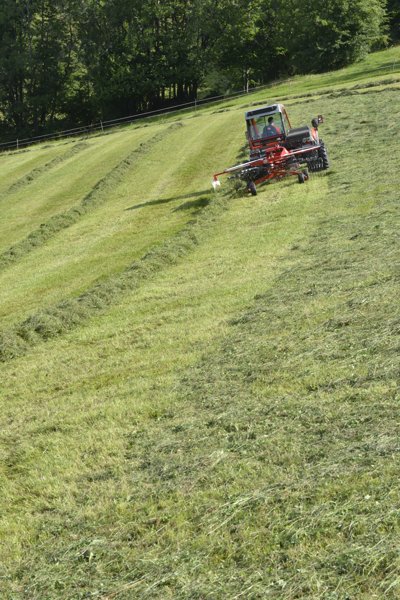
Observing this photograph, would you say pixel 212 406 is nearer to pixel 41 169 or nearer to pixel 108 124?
pixel 41 169

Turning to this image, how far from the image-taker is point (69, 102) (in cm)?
6875

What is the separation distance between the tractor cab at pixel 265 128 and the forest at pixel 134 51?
1619 inches

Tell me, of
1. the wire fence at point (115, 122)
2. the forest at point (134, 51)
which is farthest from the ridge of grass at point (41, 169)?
the forest at point (134, 51)

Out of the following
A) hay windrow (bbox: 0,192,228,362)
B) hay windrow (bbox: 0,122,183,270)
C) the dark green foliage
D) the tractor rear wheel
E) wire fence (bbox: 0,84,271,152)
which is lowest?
hay windrow (bbox: 0,192,228,362)

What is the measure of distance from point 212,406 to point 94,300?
6.37m

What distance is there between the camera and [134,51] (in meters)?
64.9

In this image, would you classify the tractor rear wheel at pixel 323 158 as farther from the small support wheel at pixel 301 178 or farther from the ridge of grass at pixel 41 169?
the ridge of grass at pixel 41 169

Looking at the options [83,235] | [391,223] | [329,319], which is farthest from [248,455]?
[83,235]

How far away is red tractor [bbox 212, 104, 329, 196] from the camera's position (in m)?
21.7

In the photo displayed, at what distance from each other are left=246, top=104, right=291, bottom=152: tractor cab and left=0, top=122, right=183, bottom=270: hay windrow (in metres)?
6.20

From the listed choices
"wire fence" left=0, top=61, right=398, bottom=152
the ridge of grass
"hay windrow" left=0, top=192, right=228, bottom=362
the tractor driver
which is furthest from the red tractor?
"wire fence" left=0, top=61, right=398, bottom=152

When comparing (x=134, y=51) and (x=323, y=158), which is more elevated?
(x=134, y=51)

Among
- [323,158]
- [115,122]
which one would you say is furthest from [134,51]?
[323,158]

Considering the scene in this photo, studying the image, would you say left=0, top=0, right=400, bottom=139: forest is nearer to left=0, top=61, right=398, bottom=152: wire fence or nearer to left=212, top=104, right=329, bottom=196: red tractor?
left=0, top=61, right=398, bottom=152: wire fence
